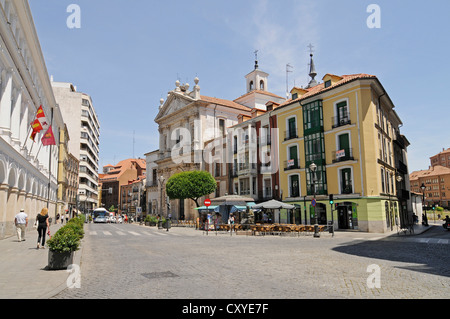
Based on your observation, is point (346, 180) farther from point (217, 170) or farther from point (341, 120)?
point (217, 170)

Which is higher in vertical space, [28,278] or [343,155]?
[343,155]

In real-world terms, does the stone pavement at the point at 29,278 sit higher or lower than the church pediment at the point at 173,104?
lower

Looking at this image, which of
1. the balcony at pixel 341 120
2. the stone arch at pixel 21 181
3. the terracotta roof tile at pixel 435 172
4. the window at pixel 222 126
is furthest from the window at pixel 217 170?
the terracotta roof tile at pixel 435 172

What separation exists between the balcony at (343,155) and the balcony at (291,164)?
162 inches

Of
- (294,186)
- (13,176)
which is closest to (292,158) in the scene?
(294,186)

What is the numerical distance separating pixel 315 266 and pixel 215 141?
1528 inches

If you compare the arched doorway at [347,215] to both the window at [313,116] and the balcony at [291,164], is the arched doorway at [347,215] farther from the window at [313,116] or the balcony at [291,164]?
the window at [313,116]

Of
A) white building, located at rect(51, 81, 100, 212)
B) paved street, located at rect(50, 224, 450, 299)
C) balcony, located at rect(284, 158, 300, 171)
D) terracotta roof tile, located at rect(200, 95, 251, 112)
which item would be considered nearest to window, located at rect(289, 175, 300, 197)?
balcony, located at rect(284, 158, 300, 171)

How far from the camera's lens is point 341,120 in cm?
2988

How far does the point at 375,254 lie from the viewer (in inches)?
485

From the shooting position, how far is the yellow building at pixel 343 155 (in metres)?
27.7

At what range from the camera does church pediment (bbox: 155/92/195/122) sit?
54263mm
